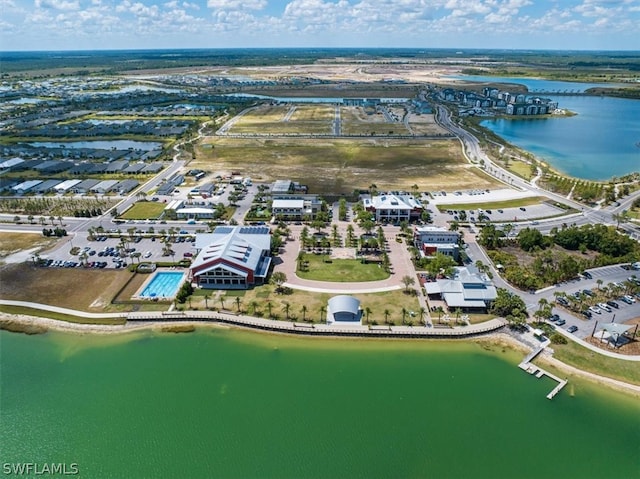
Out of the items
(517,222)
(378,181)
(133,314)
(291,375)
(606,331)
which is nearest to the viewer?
(291,375)

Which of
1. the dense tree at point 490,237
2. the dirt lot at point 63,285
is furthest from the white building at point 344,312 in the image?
the dirt lot at point 63,285

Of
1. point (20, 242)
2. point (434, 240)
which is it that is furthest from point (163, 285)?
point (434, 240)

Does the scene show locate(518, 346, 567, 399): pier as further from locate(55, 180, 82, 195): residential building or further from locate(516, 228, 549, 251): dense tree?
locate(55, 180, 82, 195): residential building

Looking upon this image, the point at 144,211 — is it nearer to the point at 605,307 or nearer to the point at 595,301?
→ the point at 595,301

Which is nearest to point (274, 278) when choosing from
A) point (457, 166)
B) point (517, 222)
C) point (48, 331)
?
point (48, 331)

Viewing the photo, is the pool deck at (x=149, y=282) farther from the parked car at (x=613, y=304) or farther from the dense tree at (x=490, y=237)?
the parked car at (x=613, y=304)

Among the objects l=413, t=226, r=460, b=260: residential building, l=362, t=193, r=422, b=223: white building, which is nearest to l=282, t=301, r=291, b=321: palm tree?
l=413, t=226, r=460, b=260: residential building

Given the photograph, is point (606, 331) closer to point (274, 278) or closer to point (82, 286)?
point (274, 278)
